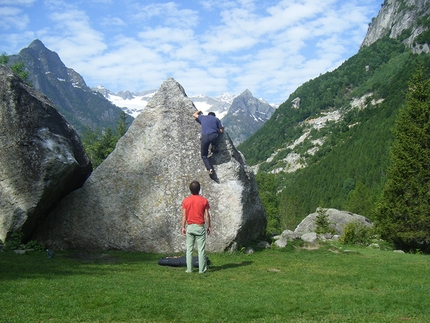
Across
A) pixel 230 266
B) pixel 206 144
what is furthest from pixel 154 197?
pixel 230 266

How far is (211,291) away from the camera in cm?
1072

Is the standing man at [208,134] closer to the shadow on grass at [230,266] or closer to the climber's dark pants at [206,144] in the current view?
the climber's dark pants at [206,144]

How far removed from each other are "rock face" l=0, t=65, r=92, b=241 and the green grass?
95.7 inches

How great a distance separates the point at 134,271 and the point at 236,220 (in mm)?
6398

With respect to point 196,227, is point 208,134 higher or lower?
higher

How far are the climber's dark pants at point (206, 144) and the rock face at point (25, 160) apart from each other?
6.29 m

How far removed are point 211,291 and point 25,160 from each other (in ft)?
38.3

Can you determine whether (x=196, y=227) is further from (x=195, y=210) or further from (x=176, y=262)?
(x=176, y=262)

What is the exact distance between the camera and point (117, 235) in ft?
62.6

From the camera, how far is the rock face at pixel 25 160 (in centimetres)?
1758

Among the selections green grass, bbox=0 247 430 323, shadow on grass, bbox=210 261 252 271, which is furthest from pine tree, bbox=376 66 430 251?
shadow on grass, bbox=210 261 252 271

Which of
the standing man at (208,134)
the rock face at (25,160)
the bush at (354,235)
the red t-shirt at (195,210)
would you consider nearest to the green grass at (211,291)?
the red t-shirt at (195,210)

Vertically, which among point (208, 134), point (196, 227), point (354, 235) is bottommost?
point (354, 235)

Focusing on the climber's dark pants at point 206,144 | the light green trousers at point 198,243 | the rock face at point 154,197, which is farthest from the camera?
the climber's dark pants at point 206,144
